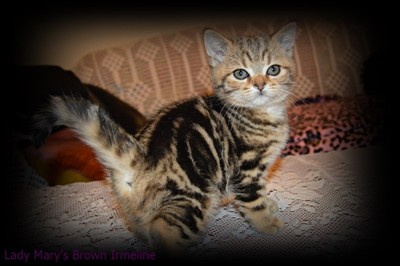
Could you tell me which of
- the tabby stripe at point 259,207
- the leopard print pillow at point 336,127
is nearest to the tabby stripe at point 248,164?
the tabby stripe at point 259,207

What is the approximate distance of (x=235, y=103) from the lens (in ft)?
3.17

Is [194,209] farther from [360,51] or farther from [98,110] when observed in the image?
[360,51]

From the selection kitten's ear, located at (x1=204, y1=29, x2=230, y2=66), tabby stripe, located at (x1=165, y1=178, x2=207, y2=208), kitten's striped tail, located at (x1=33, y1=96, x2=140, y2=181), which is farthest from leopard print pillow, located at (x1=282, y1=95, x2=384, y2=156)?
kitten's striped tail, located at (x1=33, y1=96, x2=140, y2=181)

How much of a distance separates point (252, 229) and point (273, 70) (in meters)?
0.52

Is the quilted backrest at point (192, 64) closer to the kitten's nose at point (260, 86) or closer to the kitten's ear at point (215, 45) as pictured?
the kitten's ear at point (215, 45)

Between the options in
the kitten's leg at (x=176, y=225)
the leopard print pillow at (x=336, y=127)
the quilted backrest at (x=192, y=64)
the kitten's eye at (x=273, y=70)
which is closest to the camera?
the kitten's leg at (x=176, y=225)

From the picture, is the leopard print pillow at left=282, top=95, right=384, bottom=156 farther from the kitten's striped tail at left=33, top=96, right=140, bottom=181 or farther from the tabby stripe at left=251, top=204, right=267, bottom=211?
the kitten's striped tail at left=33, top=96, right=140, bottom=181

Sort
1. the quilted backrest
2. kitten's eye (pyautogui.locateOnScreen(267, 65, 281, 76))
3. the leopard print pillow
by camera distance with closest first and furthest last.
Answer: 1. kitten's eye (pyautogui.locateOnScreen(267, 65, 281, 76))
2. the leopard print pillow
3. the quilted backrest

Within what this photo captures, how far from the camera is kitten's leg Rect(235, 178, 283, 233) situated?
843mm

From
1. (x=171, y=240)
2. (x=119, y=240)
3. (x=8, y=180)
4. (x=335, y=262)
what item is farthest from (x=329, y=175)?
(x=8, y=180)

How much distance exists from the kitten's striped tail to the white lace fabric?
0.80ft

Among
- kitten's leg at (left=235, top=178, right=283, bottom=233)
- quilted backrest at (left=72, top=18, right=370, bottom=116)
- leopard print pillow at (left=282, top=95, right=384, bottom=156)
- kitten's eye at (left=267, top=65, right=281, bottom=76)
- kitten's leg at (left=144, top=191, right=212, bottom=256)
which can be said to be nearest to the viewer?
kitten's leg at (left=144, top=191, right=212, bottom=256)

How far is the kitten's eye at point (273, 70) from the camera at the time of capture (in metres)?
0.98

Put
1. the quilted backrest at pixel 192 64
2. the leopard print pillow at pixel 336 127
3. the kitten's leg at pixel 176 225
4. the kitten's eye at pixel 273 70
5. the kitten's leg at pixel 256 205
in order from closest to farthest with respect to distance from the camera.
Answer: the kitten's leg at pixel 176 225 < the kitten's leg at pixel 256 205 < the kitten's eye at pixel 273 70 < the leopard print pillow at pixel 336 127 < the quilted backrest at pixel 192 64
